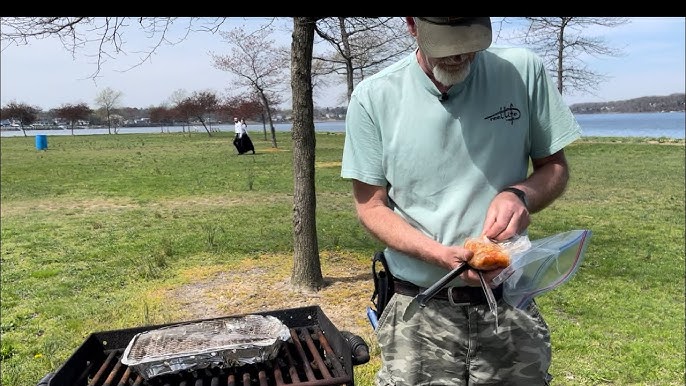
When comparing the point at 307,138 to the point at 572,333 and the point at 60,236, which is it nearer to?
the point at 572,333

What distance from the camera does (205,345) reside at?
7.80ft

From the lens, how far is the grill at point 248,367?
2.19m

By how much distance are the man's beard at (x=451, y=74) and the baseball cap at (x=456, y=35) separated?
90mm

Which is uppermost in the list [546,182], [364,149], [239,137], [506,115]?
[506,115]

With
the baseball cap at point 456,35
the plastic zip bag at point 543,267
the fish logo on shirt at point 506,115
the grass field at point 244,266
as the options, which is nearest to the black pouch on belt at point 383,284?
the plastic zip bag at point 543,267

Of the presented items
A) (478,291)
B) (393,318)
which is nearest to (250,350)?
(393,318)

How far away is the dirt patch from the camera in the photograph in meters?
4.89

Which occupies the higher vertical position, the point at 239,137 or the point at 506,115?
Answer: the point at 506,115

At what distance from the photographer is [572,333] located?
4.45 m

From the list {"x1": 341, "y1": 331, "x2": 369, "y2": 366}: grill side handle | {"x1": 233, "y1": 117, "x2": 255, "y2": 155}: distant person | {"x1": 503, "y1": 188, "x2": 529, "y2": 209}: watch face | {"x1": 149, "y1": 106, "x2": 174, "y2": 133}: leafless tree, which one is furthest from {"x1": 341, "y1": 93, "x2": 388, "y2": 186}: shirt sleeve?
{"x1": 149, "y1": 106, "x2": 174, "y2": 133}: leafless tree

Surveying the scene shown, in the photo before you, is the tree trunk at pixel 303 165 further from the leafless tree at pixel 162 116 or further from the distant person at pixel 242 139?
the leafless tree at pixel 162 116

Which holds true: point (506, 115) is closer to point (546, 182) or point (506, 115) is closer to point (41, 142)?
point (546, 182)

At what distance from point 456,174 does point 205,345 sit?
125 centimetres

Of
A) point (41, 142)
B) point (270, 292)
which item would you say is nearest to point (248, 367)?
point (270, 292)
